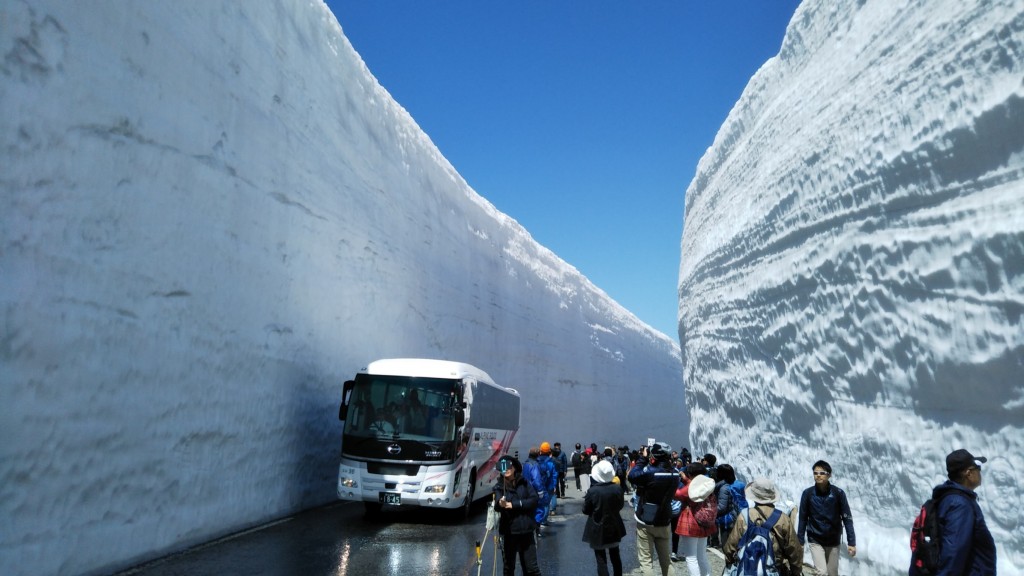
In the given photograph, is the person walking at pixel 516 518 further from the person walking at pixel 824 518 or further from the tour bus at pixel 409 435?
the tour bus at pixel 409 435

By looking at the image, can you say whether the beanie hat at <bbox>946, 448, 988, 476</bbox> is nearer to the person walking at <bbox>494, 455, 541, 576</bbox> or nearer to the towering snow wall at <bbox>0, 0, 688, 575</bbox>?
the person walking at <bbox>494, 455, 541, 576</bbox>

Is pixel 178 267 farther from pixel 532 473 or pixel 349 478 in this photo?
pixel 532 473

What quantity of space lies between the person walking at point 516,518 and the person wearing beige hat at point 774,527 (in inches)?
72.2

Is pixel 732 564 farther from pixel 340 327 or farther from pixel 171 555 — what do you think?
pixel 340 327

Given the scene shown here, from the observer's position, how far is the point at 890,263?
7.46m

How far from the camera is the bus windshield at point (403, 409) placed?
11.4 metres

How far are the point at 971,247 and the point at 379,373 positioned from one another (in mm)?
8496

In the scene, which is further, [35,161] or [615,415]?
[615,415]


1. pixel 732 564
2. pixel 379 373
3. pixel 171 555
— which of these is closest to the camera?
pixel 732 564

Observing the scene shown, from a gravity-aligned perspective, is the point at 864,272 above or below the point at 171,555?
above

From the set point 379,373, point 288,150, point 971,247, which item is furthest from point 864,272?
point 288,150

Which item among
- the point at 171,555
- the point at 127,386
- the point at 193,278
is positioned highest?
the point at 193,278

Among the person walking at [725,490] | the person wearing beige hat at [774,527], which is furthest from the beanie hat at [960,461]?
the person walking at [725,490]

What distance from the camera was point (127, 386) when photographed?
298 inches
